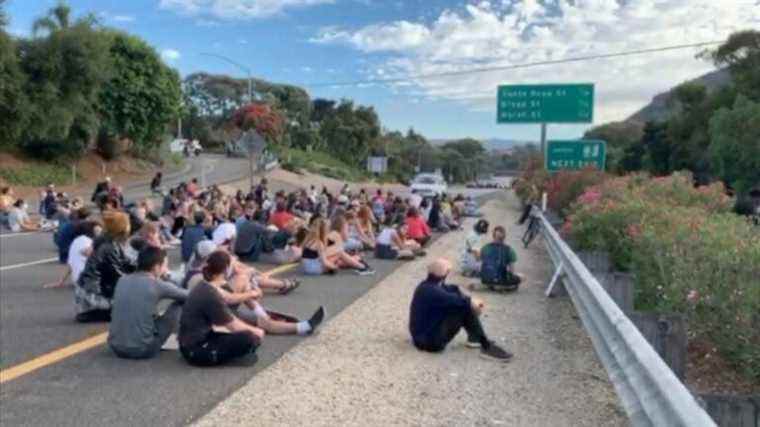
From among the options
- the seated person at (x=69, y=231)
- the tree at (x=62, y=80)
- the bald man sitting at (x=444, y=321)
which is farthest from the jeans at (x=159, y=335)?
the tree at (x=62, y=80)

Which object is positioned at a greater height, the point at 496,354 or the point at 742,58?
the point at 742,58

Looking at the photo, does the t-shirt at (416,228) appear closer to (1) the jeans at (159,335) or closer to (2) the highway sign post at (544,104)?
(2) the highway sign post at (544,104)

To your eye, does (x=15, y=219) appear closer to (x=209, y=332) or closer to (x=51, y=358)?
Result: (x=51, y=358)

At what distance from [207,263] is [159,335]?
2.92 feet

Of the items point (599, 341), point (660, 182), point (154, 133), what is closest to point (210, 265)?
point (599, 341)

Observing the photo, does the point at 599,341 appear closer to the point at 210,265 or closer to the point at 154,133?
the point at 210,265

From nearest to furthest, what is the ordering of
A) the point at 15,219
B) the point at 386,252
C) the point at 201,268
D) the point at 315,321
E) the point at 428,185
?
the point at 315,321 → the point at 201,268 → the point at 386,252 → the point at 15,219 → the point at 428,185

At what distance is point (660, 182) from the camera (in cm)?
1538

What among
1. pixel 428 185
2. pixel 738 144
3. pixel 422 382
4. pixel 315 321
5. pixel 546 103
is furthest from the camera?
pixel 428 185

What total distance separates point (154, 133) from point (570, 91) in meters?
36.3

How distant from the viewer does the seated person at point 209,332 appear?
7082 mm

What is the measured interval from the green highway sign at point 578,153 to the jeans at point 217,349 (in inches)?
840

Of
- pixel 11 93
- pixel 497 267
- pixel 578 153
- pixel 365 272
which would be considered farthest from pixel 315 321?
pixel 11 93

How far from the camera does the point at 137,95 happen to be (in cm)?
5431
